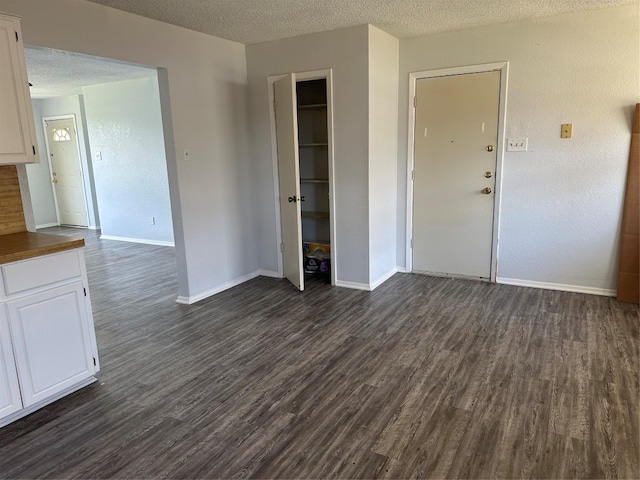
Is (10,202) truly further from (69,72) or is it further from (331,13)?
(69,72)

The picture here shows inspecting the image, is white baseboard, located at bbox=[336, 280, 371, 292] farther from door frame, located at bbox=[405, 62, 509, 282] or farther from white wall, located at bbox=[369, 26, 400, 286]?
door frame, located at bbox=[405, 62, 509, 282]

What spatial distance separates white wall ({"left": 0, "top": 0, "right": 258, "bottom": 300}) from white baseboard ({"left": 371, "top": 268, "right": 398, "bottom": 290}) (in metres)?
1.38

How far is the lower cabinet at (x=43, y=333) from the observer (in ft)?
7.30

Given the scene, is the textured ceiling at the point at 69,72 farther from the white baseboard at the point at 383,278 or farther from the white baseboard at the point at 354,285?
the white baseboard at the point at 383,278

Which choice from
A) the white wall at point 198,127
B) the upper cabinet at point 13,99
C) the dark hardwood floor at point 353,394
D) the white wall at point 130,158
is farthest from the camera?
the white wall at point 130,158

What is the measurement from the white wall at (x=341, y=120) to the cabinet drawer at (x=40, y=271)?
2433 millimetres

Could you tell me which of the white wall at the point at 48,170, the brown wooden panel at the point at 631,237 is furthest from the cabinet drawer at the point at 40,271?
the white wall at the point at 48,170

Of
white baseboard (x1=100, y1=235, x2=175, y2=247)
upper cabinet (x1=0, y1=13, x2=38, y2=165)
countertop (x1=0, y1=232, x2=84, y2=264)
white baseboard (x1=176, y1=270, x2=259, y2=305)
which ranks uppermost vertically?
upper cabinet (x1=0, y1=13, x2=38, y2=165)

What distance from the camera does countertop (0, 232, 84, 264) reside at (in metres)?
2.21

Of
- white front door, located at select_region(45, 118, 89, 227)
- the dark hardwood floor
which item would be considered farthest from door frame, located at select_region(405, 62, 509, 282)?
white front door, located at select_region(45, 118, 89, 227)

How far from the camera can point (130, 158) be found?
6.79m

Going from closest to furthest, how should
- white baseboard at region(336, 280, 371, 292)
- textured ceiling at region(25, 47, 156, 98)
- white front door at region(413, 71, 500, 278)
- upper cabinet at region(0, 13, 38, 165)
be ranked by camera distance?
1. upper cabinet at region(0, 13, 38, 165)
2. white front door at region(413, 71, 500, 278)
3. white baseboard at region(336, 280, 371, 292)
4. textured ceiling at region(25, 47, 156, 98)

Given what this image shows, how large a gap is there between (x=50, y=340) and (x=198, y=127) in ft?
7.62

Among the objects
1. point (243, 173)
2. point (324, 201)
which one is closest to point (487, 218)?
point (324, 201)
